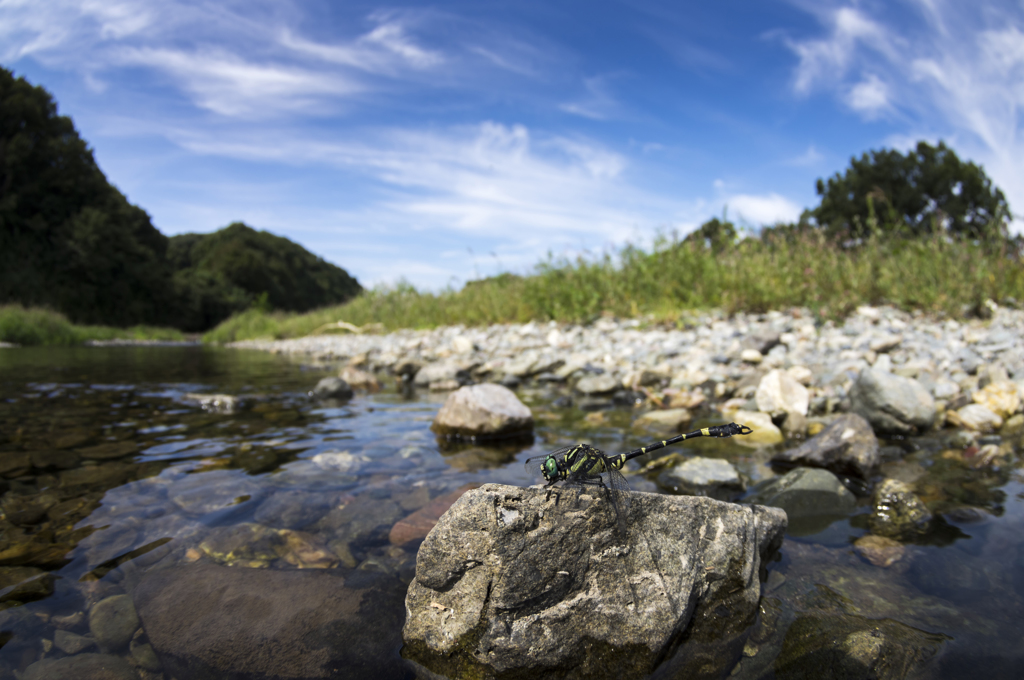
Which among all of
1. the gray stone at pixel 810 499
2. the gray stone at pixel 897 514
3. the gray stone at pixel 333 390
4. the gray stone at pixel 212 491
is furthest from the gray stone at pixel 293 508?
the gray stone at pixel 333 390

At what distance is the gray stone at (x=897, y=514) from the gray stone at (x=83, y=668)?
3.58 meters

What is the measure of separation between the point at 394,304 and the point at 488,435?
14134mm

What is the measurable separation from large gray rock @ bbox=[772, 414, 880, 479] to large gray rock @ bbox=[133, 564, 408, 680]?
3.11 m

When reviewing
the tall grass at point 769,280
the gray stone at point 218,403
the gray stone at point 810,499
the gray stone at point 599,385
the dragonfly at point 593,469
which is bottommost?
the gray stone at point 218,403

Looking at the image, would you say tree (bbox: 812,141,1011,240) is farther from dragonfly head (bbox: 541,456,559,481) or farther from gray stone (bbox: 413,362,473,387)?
dragonfly head (bbox: 541,456,559,481)

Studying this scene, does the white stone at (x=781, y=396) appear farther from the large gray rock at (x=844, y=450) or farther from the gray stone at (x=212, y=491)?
the gray stone at (x=212, y=491)

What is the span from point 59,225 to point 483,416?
4585 cm

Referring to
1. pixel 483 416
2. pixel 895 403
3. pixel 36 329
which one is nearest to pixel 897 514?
pixel 895 403

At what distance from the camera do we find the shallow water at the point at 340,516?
2.07 m

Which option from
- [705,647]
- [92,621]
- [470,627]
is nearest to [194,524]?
[92,621]

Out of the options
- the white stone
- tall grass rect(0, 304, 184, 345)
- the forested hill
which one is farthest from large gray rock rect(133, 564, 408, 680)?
the forested hill

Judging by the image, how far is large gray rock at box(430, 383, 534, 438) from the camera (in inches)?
186

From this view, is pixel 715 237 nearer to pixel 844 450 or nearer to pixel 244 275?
pixel 844 450

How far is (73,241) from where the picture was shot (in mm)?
34844
